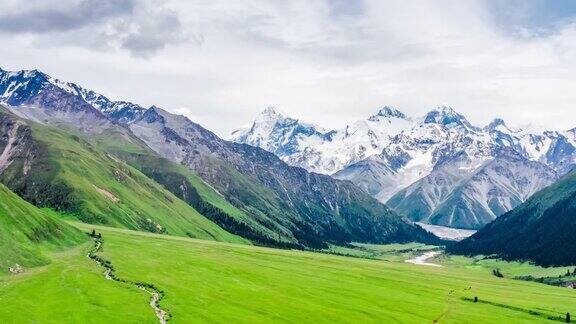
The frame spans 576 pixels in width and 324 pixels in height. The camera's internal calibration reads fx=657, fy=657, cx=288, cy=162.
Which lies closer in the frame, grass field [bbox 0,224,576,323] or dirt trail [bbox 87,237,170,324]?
grass field [bbox 0,224,576,323]

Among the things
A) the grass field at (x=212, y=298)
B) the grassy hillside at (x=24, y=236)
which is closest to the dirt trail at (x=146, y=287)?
the grass field at (x=212, y=298)

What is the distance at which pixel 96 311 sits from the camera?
106m

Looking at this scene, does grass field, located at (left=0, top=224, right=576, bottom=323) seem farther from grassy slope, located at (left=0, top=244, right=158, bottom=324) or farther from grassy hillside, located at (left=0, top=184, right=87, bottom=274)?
grassy hillside, located at (left=0, top=184, right=87, bottom=274)

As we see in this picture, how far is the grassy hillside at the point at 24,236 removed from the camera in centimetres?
14500

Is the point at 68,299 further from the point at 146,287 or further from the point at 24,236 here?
the point at 24,236

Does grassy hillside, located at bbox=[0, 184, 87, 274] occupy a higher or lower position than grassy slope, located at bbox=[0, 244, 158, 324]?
higher

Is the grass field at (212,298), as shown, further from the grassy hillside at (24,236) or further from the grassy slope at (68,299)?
the grassy hillside at (24,236)

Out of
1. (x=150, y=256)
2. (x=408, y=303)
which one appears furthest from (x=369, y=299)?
(x=150, y=256)

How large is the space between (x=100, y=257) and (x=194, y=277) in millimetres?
31704

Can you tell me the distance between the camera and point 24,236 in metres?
166

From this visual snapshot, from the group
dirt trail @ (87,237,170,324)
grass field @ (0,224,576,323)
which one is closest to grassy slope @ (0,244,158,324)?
grass field @ (0,224,576,323)

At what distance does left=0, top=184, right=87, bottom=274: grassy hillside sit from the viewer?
14500cm

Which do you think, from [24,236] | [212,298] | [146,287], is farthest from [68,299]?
[24,236]

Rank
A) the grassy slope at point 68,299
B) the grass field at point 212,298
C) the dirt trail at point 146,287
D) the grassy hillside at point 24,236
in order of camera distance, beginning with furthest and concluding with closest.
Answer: the grassy hillside at point 24,236, the dirt trail at point 146,287, the grass field at point 212,298, the grassy slope at point 68,299
